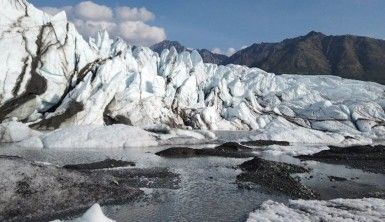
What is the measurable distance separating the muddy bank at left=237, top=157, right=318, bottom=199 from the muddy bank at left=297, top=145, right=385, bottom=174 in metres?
8.63

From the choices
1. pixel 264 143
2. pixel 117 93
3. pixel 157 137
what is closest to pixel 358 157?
pixel 264 143

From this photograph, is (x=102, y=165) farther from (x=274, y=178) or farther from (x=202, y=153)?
(x=202, y=153)

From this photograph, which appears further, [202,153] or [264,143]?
[264,143]

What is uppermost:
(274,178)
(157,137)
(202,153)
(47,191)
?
(157,137)

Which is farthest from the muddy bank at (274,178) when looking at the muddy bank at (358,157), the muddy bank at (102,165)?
the muddy bank at (358,157)

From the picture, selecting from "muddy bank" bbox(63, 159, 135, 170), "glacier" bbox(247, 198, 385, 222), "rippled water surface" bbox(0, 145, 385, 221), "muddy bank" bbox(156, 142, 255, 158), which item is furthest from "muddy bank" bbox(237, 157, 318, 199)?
"muddy bank" bbox(63, 159, 135, 170)

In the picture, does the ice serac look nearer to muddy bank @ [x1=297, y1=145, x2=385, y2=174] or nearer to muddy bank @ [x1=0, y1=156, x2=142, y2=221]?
muddy bank @ [x1=297, y1=145, x2=385, y2=174]

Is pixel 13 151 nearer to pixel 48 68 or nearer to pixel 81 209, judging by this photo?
pixel 81 209

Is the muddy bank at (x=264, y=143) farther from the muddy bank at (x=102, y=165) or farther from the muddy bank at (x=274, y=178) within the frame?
the muddy bank at (x=102, y=165)

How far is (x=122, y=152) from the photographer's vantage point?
41.9 metres

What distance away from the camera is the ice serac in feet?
192

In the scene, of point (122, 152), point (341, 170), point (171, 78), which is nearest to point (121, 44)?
point (171, 78)

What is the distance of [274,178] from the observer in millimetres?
27984

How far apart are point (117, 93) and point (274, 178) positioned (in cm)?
4262
